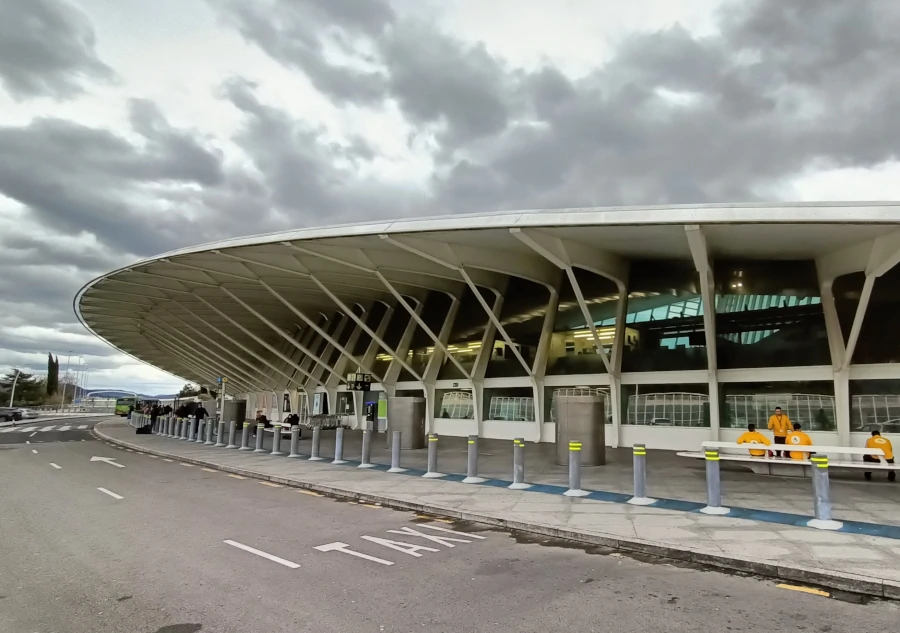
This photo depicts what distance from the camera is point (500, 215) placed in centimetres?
1351

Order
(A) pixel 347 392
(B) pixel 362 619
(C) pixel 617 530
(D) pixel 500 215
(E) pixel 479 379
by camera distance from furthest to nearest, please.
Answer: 1. (A) pixel 347 392
2. (E) pixel 479 379
3. (D) pixel 500 215
4. (C) pixel 617 530
5. (B) pixel 362 619

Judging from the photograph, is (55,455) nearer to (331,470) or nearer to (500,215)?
(331,470)

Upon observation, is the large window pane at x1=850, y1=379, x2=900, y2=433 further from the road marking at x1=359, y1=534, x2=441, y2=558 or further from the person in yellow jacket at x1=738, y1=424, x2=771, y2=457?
the road marking at x1=359, y1=534, x2=441, y2=558

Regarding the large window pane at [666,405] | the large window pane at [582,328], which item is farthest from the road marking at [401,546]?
the large window pane at [582,328]

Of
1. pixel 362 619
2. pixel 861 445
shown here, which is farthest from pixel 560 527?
pixel 861 445

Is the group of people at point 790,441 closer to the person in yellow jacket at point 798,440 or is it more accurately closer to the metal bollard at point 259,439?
the person in yellow jacket at point 798,440

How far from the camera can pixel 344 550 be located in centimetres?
670

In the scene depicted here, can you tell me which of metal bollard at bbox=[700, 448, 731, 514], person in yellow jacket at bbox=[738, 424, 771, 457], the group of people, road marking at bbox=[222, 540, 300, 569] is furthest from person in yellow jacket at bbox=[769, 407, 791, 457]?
road marking at bbox=[222, 540, 300, 569]

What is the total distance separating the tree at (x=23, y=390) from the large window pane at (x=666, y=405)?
334 ft

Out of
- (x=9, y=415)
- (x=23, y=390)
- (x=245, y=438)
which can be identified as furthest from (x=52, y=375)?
(x=245, y=438)

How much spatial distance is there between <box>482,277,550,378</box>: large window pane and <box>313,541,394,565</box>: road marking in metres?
17.2

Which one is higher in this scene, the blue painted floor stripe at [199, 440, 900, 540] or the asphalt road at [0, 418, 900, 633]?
the blue painted floor stripe at [199, 440, 900, 540]

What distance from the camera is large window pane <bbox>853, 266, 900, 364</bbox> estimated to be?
15289 mm

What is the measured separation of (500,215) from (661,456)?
9896 mm
